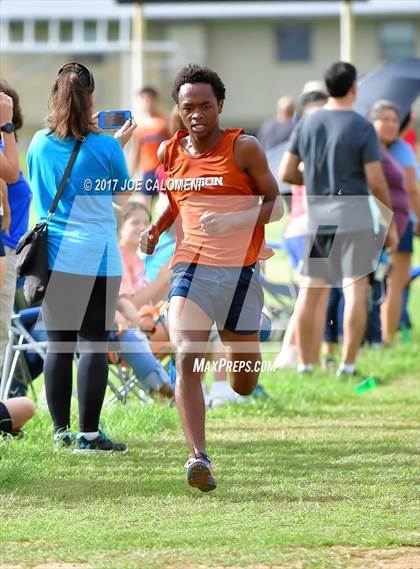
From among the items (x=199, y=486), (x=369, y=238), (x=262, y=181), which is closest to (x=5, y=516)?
(x=199, y=486)

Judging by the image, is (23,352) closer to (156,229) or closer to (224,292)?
(156,229)

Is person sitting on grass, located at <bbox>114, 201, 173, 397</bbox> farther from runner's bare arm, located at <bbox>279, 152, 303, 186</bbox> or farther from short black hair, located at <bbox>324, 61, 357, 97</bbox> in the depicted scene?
short black hair, located at <bbox>324, 61, 357, 97</bbox>

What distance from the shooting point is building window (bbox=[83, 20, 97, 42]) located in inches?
1930

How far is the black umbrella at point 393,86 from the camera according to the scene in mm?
11609

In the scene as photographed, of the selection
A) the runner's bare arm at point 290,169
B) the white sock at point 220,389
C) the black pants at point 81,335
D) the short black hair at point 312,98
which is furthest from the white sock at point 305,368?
the black pants at point 81,335

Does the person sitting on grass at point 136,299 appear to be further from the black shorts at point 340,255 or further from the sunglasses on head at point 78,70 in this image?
the sunglasses on head at point 78,70

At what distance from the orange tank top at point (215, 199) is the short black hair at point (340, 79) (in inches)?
133

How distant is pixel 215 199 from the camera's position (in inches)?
253

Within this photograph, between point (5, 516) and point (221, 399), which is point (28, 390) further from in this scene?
point (5, 516)

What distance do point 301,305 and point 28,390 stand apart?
7.40 ft

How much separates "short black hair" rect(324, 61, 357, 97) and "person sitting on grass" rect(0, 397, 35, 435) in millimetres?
3573

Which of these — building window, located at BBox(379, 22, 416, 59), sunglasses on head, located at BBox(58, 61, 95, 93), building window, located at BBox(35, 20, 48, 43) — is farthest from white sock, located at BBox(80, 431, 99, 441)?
building window, located at BBox(35, 20, 48, 43)

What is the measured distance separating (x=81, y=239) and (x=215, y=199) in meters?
1.02

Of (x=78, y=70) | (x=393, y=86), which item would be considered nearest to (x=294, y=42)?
(x=393, y=86)
